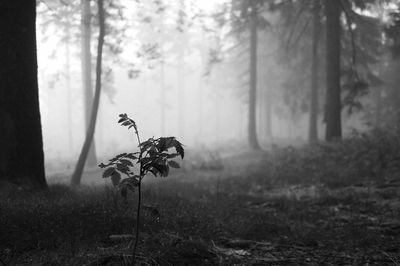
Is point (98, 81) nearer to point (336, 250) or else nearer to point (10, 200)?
point (10, 200)

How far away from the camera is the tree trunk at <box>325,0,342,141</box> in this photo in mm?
17812

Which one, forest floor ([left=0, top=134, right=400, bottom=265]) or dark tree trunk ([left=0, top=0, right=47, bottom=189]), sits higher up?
dark tree trunk ([left=0, top=0, right=47, bottom=189])

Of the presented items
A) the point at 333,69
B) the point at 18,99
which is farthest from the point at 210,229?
the point at 333,69

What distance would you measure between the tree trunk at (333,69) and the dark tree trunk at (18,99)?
538 inches

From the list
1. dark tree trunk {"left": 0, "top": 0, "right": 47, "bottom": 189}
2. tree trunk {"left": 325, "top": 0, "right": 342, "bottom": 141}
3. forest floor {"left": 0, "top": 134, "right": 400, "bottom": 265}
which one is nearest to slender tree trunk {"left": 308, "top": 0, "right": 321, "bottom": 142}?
tree trunk {"left": 325, "top": 0, "right": 342, "bottom": 141}

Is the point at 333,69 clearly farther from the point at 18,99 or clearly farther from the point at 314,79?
the point at 18,99

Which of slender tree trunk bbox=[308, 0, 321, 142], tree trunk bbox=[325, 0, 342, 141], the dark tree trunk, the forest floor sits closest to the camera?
the forest floor

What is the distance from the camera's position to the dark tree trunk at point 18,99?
6.95m

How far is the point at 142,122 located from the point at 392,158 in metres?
69.8

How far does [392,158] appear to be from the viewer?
11328 millimetres

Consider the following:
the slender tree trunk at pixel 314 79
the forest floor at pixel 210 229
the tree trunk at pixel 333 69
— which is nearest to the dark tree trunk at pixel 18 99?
the forest floor at pixel 210 229

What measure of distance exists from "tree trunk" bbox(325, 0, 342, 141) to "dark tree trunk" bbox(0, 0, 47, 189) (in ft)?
44.8

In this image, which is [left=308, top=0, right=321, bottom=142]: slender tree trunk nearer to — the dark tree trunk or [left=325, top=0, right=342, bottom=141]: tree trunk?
[left=325, top=0, right=342, bottom=141]: tree trunk

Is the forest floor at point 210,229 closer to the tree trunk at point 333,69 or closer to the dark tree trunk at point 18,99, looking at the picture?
the dark tree trunk at point 18,99
